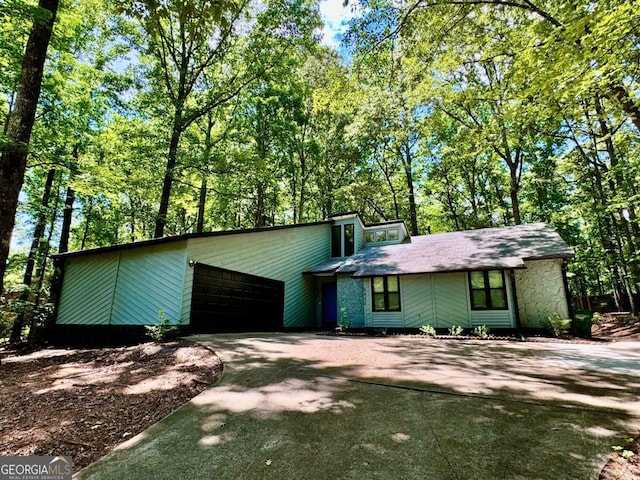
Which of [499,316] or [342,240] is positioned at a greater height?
[342,240]

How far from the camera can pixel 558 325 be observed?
10.2 meters

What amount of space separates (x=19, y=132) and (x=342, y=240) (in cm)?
1351

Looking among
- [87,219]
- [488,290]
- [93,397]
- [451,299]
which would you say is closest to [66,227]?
[87,219]

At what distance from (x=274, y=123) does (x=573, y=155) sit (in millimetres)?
18221

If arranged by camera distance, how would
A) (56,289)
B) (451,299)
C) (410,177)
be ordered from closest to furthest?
(451,299) < (56,289) < (410,177)

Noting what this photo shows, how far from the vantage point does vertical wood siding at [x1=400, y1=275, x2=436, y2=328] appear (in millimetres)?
12203

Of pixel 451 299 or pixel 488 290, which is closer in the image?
pixel 488 290

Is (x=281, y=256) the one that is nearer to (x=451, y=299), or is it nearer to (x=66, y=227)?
(x=451, y=299)

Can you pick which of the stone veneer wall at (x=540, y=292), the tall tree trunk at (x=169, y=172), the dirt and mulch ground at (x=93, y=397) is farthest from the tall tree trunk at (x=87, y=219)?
the stone veneer wall at (x=540, y=292)

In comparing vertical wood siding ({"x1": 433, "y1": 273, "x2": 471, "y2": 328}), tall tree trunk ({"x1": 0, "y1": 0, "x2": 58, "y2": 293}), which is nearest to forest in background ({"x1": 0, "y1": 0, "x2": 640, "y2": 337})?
tall tree trunk ({"x1": 0, "y1": 0, "x2": 58, "y2": 293})

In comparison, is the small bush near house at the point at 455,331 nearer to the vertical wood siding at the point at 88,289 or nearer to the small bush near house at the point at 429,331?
the small bush near house at the point at 429,331

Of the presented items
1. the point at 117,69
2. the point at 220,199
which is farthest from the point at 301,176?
the point at 117,69

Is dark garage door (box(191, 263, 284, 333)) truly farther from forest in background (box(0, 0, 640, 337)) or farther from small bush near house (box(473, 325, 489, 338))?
Result: small bush near house (box(473, 325, 489, 338))

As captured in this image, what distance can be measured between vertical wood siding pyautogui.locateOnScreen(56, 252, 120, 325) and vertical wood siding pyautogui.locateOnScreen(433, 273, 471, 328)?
11.9m
